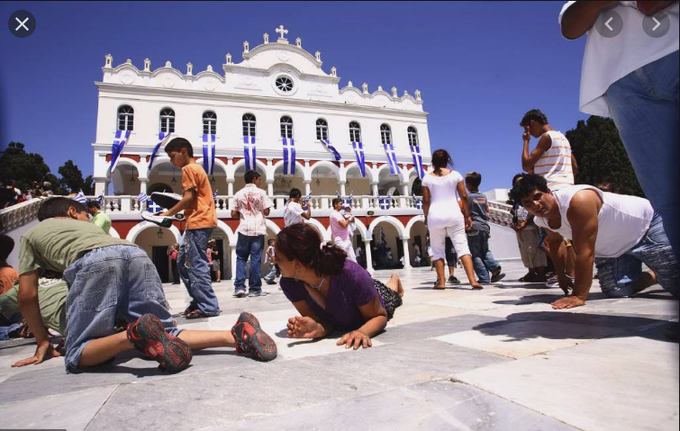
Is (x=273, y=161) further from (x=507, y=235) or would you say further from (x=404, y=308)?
(x=404, y=308)

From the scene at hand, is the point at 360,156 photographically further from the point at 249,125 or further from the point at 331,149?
the point at 249,125

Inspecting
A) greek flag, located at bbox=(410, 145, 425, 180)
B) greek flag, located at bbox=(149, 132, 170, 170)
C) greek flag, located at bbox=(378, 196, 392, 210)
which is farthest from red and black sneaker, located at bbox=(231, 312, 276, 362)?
greek flag, located at bbox=(410, 145, 425, 180)

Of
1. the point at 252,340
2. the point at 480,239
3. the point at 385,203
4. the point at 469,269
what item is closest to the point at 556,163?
the point at 469,269

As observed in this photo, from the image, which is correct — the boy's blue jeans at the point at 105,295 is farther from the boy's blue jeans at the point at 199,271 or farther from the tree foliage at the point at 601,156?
the tree foliage at the point at 601,156

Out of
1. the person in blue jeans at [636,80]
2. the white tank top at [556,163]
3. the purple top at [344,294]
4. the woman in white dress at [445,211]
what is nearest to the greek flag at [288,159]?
the woman in white dress at [445,211]

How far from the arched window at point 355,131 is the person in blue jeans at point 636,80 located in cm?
2237

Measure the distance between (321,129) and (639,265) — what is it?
2108cm

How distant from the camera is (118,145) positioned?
1777 centimetres

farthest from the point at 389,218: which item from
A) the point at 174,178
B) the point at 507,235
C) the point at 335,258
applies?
the point at 335,258

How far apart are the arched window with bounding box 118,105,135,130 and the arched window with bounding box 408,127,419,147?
56.3 ft

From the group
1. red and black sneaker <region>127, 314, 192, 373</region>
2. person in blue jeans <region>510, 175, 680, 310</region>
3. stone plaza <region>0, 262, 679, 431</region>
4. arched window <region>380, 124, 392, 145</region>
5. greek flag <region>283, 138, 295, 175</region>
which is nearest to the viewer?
stone plaza <region>0, 262, 679, 431</region>

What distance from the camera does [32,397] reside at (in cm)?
143

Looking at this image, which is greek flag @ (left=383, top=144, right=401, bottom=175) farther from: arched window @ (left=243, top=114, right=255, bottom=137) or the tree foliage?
the tree foliage

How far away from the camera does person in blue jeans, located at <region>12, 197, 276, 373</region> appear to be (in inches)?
67.8
